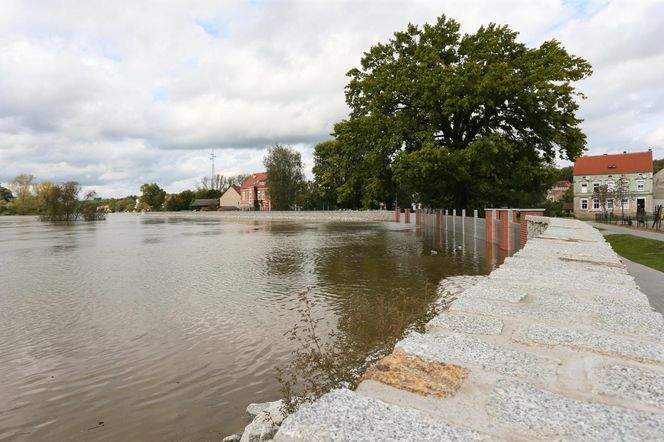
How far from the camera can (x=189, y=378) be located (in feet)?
16.4

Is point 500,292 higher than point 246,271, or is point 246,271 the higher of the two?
point 500,292

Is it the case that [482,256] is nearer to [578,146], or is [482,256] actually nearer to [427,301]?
[427,301]

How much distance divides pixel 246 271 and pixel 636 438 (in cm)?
1208

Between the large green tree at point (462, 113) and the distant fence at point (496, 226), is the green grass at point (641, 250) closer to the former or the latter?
the distant fence at point (496, 226)

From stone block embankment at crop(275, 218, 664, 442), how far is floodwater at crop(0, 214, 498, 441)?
2391 mm

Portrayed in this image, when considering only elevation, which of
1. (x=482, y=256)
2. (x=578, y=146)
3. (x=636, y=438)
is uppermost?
(x=578, y=146)

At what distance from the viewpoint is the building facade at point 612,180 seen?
64.6 metres

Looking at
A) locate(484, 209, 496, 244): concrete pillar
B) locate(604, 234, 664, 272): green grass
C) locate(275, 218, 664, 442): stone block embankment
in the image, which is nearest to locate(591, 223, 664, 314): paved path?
locate(604, 234, 664, 272): green grass

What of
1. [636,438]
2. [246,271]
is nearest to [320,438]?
[636,438]

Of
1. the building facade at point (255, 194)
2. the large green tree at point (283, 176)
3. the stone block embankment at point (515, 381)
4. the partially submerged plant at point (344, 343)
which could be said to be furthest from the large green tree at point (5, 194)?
the stone block embankment at point (515, 381)

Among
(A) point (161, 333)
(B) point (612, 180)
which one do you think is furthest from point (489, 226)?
(B) point (612, 180)

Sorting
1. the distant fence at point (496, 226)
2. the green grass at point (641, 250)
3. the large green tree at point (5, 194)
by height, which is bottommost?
the green grass at point (641, 250)

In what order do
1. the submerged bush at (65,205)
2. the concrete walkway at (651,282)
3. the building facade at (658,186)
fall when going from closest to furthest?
the concrete walkway at (651,282)
the submerged bush at (65,205)
the building facade at (658,186)

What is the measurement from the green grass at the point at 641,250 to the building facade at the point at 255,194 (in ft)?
322
